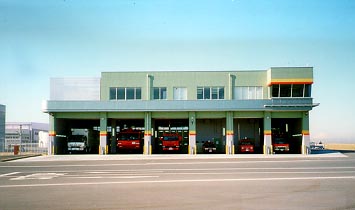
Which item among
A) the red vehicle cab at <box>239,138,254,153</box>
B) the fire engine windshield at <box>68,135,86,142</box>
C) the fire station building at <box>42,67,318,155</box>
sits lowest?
the red vehicle cab at <box>239,138,254,153</box>

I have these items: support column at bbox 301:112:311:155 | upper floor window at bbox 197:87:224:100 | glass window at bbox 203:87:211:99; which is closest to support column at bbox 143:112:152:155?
upper floor window at bbox 197:87:224:100

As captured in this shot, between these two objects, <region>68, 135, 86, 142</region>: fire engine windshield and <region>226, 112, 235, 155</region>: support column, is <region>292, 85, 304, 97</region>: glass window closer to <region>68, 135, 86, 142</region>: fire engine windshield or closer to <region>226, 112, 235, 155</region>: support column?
<region>226, 112, 235, 155</region>: support column

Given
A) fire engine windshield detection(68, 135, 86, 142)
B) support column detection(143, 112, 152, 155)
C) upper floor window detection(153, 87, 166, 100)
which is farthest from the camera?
upper floor window detection(153, 87, 166, 100)

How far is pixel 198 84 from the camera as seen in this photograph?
4200cm

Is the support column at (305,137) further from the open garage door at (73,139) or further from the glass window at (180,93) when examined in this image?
the open garage door at (73,139)

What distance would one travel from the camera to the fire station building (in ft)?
129

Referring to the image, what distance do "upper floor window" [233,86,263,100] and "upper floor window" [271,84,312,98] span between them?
84.5 inches

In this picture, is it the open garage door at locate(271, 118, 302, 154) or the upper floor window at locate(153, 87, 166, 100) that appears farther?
the upper floor window at locate(153, 87, 166, 100)

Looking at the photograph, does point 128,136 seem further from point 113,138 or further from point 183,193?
point 183,193

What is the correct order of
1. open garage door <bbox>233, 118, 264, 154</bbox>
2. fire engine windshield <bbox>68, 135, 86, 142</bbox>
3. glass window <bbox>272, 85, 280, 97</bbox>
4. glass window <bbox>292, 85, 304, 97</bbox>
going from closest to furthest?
1. glass window <bbox>292, 85, 304, 97</bbox>
2. glass window <bbox>272, 85, 280, 97</bbox>
3. fire engine windshield <bbox>68, 135, 86, 142</bbox>
4. open garage door <bbox>233, 118, 264, 154</bbox>

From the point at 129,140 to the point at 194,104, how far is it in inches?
319

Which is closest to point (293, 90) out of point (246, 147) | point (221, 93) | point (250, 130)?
point (221, 93)

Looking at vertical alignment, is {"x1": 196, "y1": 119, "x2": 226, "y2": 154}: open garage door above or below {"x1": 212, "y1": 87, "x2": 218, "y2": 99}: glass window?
below

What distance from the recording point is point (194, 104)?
129 feet
